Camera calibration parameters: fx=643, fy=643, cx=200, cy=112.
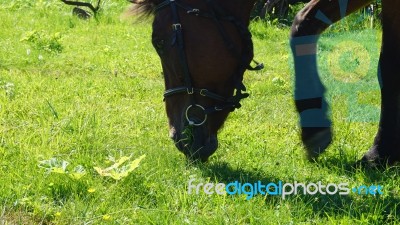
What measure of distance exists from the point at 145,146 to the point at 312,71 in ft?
3.57

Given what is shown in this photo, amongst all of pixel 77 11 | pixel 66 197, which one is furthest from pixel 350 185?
pixel 77 11

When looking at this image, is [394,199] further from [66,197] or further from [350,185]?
[66,197]

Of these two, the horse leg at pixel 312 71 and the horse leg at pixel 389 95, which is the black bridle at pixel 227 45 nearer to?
the horse leg at pixel 312 71

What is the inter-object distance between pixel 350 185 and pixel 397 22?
96 cm

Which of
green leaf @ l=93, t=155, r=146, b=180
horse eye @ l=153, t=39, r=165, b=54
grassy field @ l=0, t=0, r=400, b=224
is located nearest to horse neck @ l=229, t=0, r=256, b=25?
horse eye @ l=153, t=39, r=165, b=54

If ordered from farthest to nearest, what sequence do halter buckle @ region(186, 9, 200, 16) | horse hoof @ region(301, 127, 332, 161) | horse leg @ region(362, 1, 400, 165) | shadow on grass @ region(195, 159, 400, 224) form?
horse hoof @ region(301, 127, 332, 161) → horse leg @ region(362, 1, 400, 165) → halter buckle @ region(186, 9, 200, 16) → shadow on grass @ region(195, 159, 400, 224)

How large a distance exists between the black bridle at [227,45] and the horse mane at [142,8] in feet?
0.13

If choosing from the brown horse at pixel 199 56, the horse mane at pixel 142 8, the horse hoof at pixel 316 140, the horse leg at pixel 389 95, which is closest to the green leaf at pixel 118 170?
the brown horse at pixel 199 56

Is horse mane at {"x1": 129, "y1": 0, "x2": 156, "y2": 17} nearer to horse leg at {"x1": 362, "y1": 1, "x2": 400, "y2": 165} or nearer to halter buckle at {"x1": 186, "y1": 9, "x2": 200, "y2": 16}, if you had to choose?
halter buckle at {"x1": 186, "y1": 9, "x2": 200, "y2": 16}

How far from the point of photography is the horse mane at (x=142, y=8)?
334cm

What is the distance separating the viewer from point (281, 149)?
3904 millimetres

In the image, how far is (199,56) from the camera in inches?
127

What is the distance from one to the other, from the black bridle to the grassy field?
320 millimetres

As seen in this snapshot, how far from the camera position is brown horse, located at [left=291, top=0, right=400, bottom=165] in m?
3.56
